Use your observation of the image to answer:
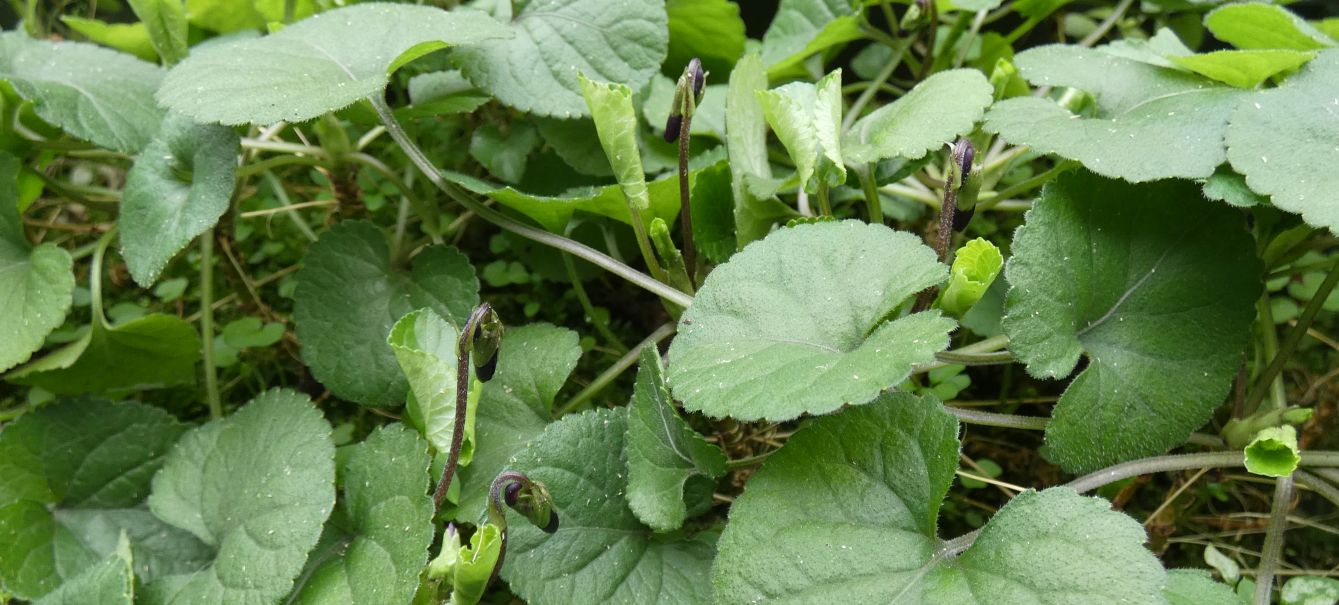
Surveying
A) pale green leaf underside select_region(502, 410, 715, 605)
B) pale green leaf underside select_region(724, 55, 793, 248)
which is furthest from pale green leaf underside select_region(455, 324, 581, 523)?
pale green leaf underside select_region(724, 55, 793, 248)

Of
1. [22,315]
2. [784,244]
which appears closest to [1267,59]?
[784,244]

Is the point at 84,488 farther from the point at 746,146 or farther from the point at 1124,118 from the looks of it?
the point at 1124,118

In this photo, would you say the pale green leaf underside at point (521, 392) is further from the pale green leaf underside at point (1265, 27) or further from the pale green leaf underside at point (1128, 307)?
the pale green leaf underside at point (1265, 27)

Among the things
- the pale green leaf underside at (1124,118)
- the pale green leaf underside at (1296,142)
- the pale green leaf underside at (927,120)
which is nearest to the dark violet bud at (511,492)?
the pale green leaf underside at (927,120)

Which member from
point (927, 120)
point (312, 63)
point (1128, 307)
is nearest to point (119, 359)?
point (312, 63)

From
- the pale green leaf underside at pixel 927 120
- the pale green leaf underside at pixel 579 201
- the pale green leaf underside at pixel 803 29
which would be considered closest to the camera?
the pale green leaf underside at pixel 927 120

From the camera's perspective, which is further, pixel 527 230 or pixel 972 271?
pixel 527 230

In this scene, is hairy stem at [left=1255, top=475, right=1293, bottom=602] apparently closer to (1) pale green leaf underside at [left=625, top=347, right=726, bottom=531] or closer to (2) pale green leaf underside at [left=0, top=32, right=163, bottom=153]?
(1) pale green leaf underside at [left=625, top=347, right=726, bottom=531]
